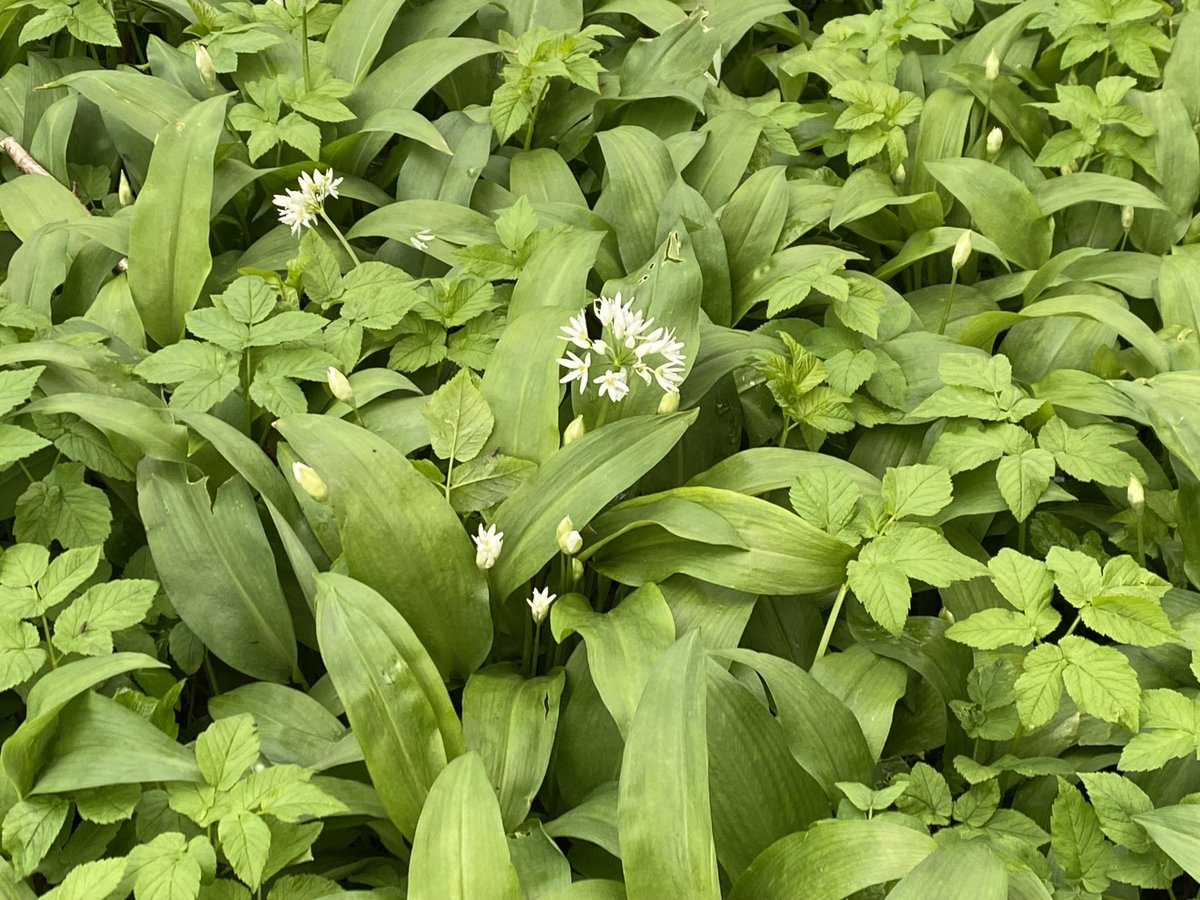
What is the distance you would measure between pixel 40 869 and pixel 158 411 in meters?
0.86

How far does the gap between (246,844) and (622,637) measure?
685 millimetres

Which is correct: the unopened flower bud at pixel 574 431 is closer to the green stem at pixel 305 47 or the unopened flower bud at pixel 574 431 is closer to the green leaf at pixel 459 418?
the green leaf at pixel 459 418

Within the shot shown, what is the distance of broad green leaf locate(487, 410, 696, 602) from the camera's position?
6.59ft

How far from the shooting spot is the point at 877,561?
190 centimetres

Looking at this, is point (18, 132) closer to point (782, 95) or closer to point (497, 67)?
point (497, 67)

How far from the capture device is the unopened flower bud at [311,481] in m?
1.92

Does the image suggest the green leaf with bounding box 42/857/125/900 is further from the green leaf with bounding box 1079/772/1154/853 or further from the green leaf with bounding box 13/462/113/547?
the green leaf with bounding box 1079/772/1154/853

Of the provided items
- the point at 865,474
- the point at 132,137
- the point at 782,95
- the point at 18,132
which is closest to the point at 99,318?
the point at 132,137

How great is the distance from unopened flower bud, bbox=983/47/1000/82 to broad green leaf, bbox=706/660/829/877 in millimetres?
2057

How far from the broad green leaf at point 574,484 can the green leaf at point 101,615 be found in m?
0.59

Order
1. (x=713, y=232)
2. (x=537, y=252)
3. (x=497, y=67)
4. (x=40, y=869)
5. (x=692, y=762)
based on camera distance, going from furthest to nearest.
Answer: (x=497, y=67) < (x=713, y=232) < (x=537, y=252) < (x=40, y=869) < (x=692, y=762)

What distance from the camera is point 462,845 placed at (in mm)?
1566

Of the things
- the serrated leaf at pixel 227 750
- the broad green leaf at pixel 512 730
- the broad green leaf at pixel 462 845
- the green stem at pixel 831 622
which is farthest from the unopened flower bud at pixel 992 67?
the serrated leaf at pixel 227 750

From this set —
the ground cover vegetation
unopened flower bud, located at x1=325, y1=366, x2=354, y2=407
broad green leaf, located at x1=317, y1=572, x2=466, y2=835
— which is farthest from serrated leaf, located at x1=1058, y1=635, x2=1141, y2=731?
unopened flower bud, located at x1=325, y1=366, x2=354, y2=407
